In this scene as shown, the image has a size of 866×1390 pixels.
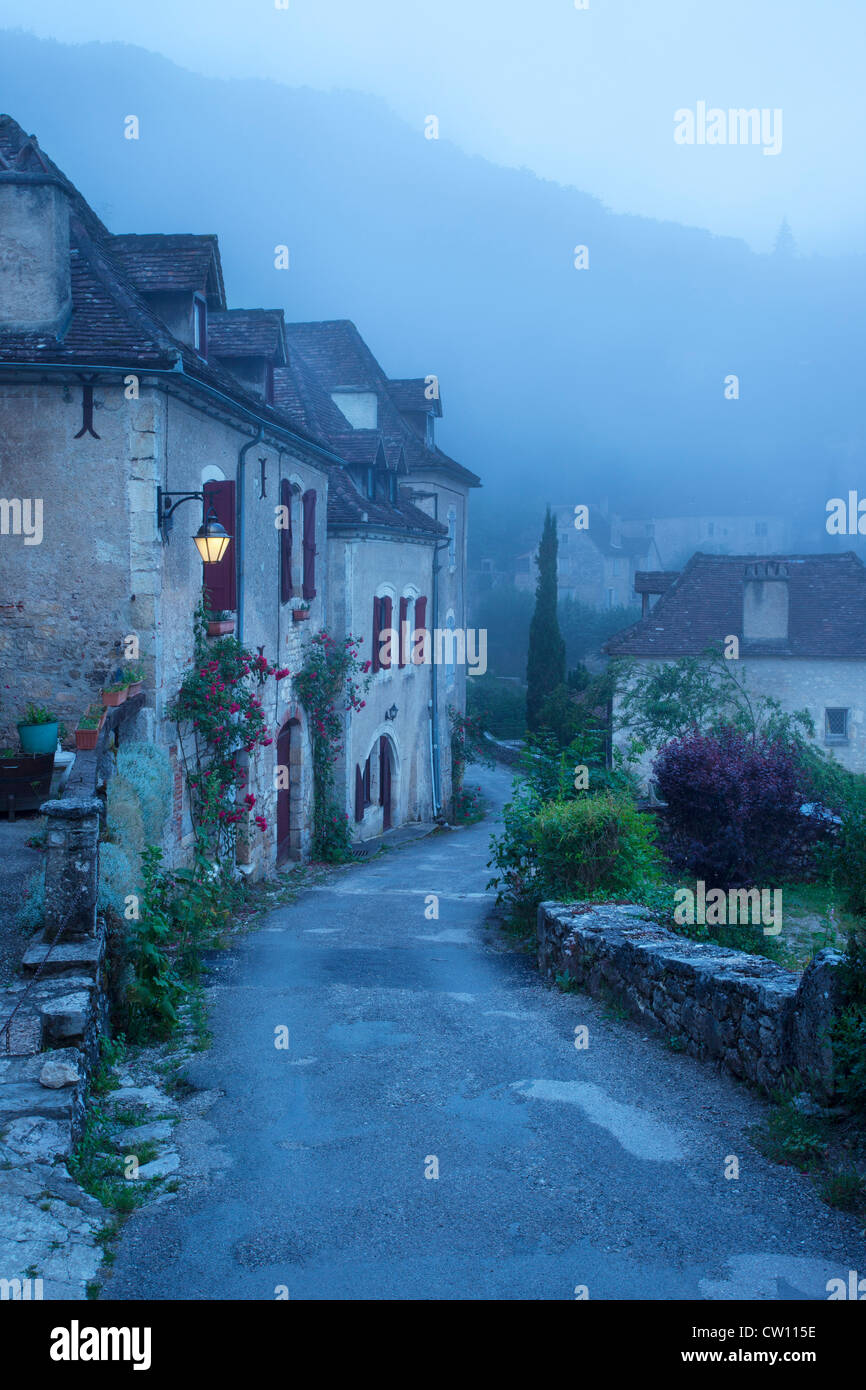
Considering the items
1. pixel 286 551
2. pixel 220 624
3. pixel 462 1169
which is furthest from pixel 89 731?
pixel 286 551

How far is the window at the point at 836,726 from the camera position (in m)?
26.5

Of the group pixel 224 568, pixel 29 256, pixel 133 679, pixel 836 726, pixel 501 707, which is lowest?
pixel 501 707

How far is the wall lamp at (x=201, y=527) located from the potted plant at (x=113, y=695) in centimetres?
140

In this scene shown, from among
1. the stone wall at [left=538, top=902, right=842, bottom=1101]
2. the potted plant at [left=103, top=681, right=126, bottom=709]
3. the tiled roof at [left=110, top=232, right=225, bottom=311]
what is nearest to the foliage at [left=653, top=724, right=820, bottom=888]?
the stone wall at [left=538, top=902, right=842, bottom=1101]

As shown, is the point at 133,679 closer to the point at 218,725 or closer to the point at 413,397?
the point at 218,725

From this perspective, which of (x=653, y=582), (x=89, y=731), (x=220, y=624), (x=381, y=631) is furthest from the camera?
(x=653, y=582)

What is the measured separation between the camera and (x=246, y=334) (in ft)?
49.3

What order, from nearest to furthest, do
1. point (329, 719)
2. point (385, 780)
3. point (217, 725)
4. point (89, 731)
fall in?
point (89, 731), point (217, 725), point (329, 719), point (385, 780)

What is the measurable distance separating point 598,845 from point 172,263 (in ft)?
25.9

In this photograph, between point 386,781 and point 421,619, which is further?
point 421,619

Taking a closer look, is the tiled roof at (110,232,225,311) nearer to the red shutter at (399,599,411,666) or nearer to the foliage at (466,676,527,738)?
the red shutter at (399,599,411,666)

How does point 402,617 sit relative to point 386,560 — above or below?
below
